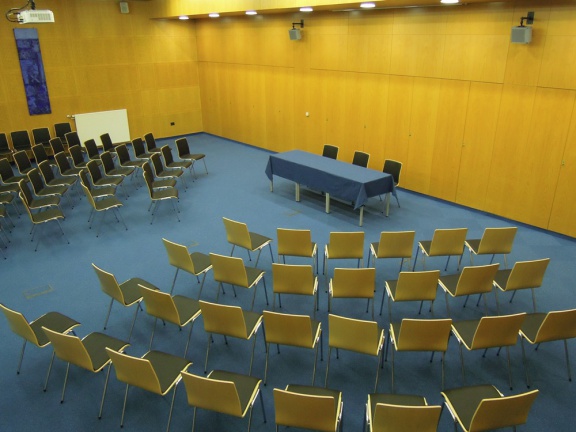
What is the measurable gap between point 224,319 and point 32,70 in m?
11.1

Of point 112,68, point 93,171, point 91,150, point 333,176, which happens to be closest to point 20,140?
point 91,150

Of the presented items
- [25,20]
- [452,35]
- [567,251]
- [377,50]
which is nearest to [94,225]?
[25,20]

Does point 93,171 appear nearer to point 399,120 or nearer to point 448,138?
point 399,120

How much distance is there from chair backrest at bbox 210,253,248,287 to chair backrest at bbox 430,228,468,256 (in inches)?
105

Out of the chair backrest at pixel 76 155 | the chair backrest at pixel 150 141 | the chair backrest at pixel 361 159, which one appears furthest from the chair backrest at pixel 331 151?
the chair backrest at pixel 76 155

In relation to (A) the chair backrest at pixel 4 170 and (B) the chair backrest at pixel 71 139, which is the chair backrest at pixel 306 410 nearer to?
(A) the chair backrest at pixel 4 170

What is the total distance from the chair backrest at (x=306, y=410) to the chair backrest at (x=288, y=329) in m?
0.90

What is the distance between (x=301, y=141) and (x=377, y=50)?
11.4ft

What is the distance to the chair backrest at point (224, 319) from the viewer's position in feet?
14.7

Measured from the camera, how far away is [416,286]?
17.0ft

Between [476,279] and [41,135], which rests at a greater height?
[41,135]

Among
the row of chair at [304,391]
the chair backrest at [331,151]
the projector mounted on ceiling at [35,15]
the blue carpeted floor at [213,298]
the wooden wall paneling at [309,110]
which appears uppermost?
the projector mounted on ceiling at [35,15]

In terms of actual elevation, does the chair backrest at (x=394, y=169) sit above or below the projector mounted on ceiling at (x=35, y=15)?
below

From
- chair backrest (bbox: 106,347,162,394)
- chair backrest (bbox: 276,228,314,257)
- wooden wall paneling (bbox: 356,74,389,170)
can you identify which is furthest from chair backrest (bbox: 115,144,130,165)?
chair backrest (bbox: 106,347,162,394)
